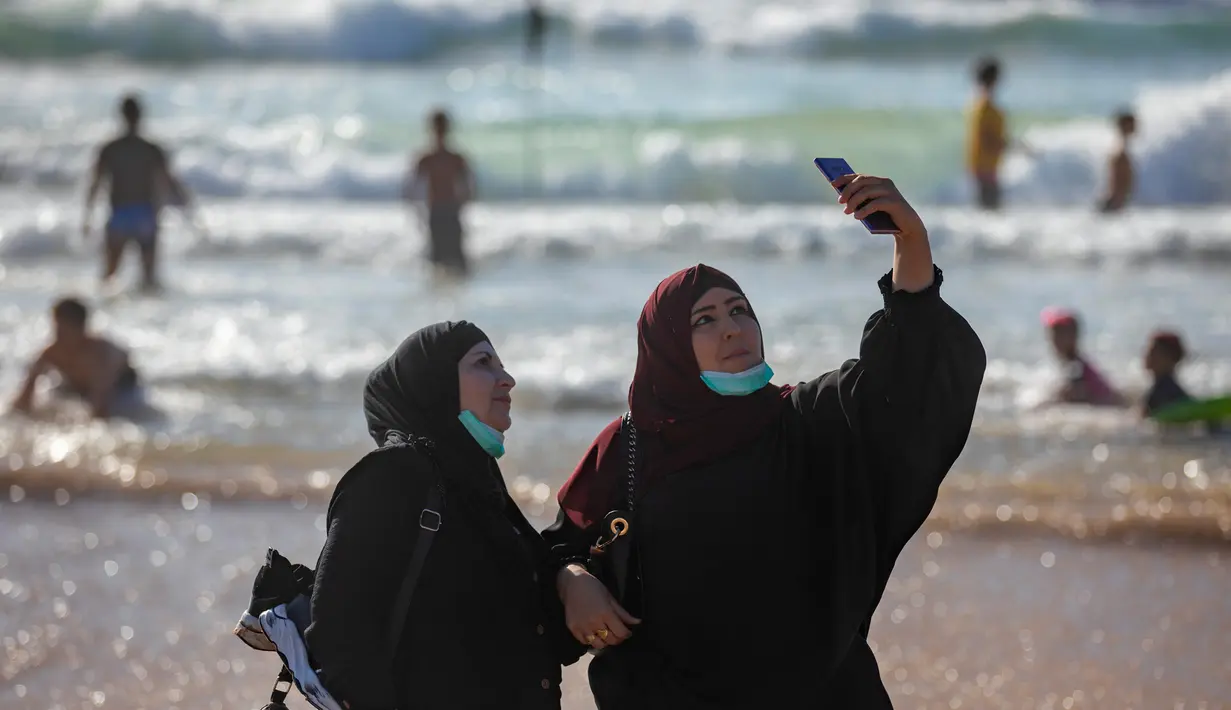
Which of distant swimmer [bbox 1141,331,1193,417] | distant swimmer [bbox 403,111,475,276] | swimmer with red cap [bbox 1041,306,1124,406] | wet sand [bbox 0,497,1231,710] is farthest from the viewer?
distant swimmer [bbox 403,111,475,276]

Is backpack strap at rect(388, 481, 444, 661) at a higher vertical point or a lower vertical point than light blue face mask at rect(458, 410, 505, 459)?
lower

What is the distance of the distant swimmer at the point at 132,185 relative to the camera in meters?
12.3

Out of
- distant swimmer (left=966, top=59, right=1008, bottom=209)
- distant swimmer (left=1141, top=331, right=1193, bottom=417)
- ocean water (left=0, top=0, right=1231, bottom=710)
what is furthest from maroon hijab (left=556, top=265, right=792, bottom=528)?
distant swimmer (left=966, top=59, right=1008, bottom=209)

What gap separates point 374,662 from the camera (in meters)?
2.51

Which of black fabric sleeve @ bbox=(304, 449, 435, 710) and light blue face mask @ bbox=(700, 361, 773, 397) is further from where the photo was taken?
light blue face mask @ bbox=(700, 361, 773, 397)

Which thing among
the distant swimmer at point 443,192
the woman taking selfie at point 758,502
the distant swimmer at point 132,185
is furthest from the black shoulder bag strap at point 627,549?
the distant swimmer at point 443,192

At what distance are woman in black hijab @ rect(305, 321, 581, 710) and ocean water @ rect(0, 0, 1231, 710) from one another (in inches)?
71.4

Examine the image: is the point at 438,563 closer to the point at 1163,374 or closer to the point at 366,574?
the point at 366,574

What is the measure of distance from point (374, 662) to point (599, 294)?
11.0m

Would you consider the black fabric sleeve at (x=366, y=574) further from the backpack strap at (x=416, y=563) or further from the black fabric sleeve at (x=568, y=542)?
the black fabric sleeve at (x=568, y=542)

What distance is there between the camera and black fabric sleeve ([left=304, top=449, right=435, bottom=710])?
2.50 metres

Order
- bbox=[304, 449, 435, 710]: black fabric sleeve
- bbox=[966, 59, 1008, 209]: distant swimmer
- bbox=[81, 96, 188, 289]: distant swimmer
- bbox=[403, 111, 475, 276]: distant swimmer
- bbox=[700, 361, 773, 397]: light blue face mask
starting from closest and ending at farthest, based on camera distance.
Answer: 1. bbox=[304, 449, 435, 710]: black fabric sleeve
2. bbox=[700, 361, 773, 397]: light blue face mask
3. bbox=[81, 96, 188, 289]: distant swimmer
4. bbox=[403, 111, 475, 276]: distant swimmer
5. bbox=[966, 59, 1008, 209]: distant swimmer

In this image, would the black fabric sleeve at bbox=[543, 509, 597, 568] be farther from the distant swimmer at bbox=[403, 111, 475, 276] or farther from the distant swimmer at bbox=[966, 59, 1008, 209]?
the distant swimmer at bbox=[966, 59, 1008, 209]

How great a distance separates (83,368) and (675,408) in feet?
21.4
